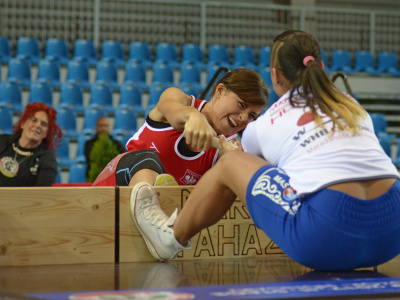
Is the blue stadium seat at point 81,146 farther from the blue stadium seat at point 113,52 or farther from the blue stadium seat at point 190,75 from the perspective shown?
the blue stadium seat at point 113,52

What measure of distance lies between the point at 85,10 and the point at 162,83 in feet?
8.64

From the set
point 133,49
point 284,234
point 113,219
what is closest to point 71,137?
point 133,49

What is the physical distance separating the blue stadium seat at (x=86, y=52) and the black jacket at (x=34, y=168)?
4062 mm

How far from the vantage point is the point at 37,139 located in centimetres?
434

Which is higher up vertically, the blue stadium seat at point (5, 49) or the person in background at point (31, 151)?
the blue stadium seat at point (5, 49)

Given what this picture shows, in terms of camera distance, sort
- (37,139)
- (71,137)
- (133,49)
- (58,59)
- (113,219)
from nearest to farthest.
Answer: (113,219) → (37,139) → (71,137) → (58,59) → (133,49)

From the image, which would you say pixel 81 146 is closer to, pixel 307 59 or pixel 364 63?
pixel 307 59

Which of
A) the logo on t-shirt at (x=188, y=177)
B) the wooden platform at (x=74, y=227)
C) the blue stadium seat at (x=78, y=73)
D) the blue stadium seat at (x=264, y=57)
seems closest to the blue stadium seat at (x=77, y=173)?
the blue stadium seat at (x=78, y=73)

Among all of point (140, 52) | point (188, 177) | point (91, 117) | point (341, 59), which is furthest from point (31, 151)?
point (341, 59)

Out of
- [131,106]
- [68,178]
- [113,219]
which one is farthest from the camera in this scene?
A: [131,106]

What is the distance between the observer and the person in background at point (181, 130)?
7.55 feet

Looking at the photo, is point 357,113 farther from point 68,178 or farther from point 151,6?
point 151,6

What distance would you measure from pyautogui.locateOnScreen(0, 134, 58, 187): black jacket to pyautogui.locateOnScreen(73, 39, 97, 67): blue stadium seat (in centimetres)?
406

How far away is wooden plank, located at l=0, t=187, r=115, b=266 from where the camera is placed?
2.06 meters
